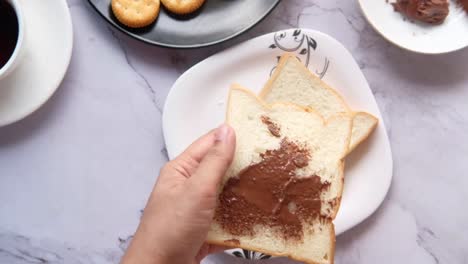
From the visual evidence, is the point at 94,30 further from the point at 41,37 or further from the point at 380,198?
the point at 380,198

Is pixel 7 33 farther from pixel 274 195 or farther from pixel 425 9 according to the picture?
pixel 425 9

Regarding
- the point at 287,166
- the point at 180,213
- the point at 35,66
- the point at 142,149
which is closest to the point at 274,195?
the point at 287,166

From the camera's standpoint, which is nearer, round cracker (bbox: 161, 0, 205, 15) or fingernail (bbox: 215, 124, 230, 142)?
fingernail (bbox: 215, 124, 230, 142)

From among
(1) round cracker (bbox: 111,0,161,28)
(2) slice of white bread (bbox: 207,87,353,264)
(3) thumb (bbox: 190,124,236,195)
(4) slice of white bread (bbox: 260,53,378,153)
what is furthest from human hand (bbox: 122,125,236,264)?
(1) round cracker (bbox: 111,0,161,28)

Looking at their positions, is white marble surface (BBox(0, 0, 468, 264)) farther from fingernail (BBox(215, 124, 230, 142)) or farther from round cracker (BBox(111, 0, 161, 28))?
fingernail (BBox(215, 124, 230, 142))

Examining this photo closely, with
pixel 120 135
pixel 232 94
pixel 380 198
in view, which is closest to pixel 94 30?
pixel 120 135
